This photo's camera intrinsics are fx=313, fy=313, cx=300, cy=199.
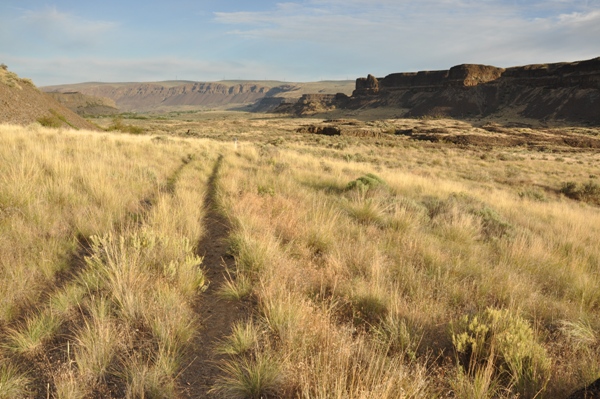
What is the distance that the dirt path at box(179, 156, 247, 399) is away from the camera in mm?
2193

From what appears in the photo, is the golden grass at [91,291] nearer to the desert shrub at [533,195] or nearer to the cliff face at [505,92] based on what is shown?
the desert shrub at [533,195]

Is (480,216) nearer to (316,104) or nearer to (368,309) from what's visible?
(368,309)

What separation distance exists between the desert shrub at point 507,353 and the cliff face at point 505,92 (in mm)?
85183

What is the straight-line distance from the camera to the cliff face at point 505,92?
70.4 meters

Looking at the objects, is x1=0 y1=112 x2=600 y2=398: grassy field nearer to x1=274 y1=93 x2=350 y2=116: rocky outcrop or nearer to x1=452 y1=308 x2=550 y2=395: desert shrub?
x1=452 y1=308 x2=550 y2=395: desert shrub

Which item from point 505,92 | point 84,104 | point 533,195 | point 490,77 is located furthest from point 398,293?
point 84,104

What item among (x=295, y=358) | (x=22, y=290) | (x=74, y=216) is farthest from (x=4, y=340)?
(x=74, y=216)

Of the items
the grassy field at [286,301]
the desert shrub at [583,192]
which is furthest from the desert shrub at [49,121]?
the desert shrub at [583,192]

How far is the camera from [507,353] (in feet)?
7.99

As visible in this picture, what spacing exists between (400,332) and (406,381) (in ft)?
2.26

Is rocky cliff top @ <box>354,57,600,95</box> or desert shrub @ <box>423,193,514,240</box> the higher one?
rocky cliff top @ <box>354,57,600,95</box>

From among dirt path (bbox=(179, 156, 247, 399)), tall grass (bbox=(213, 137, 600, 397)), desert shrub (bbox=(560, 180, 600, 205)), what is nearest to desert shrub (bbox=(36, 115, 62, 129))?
tall grass (bbox=(213, 137, 600, 397))

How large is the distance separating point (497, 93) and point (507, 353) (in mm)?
106625

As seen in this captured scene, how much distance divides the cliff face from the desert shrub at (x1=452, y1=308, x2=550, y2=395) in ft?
279
